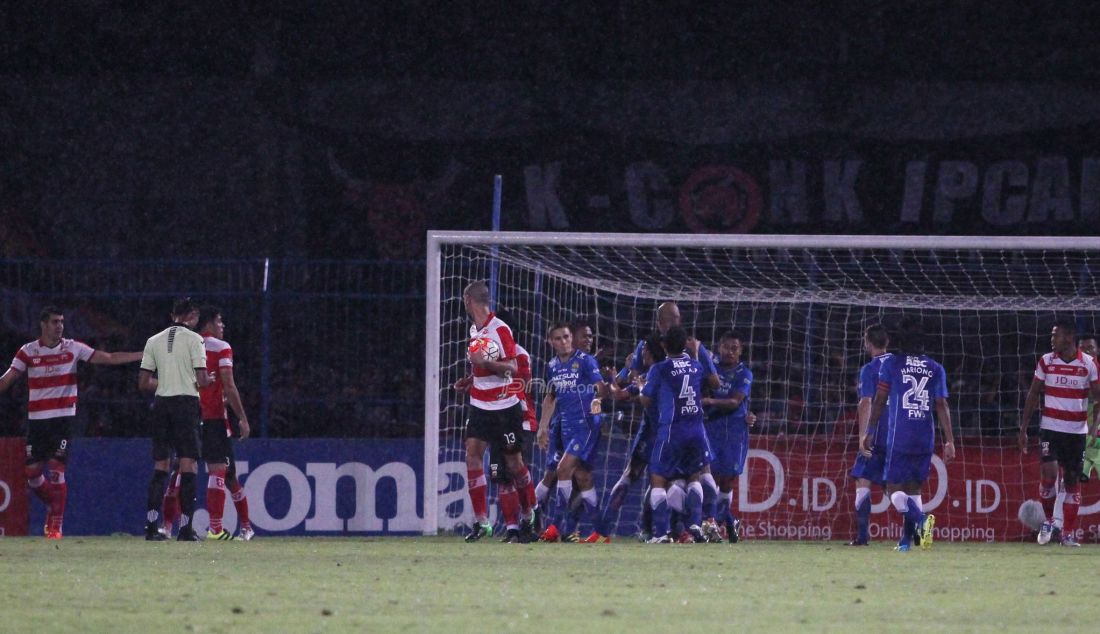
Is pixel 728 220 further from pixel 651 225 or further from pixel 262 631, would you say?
pixel 262 631

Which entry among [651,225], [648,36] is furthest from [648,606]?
[648,36]

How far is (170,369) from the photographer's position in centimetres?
1273

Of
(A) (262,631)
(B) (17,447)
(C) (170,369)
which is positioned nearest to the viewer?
(A) (262,631)

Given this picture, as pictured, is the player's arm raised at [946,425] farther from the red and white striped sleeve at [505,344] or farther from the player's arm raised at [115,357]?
the player's arm raised at [115,357]

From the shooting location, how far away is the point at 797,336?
57.5 ft

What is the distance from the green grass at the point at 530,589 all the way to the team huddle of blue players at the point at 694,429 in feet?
2.99

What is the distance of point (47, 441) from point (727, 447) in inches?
231

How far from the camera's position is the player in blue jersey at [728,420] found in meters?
13.5

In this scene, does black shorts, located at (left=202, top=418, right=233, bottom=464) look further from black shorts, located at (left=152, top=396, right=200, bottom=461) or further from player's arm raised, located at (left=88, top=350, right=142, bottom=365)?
player's arm raised, located at (left=88, top=350, right=142, bottom=365)

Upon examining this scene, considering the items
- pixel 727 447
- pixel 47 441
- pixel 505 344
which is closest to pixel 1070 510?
pixel 727 447

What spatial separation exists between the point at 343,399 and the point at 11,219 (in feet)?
28.0

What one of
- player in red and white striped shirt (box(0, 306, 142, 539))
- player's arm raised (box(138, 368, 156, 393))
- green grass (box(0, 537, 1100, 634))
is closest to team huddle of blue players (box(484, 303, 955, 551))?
green grass (box(0, 537, 1100, 634))

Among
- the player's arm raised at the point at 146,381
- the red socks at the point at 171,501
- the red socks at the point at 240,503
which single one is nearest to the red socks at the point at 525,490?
the red socks at the point at 240,503

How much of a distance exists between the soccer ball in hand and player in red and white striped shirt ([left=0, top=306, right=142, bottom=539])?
332 centimetres
